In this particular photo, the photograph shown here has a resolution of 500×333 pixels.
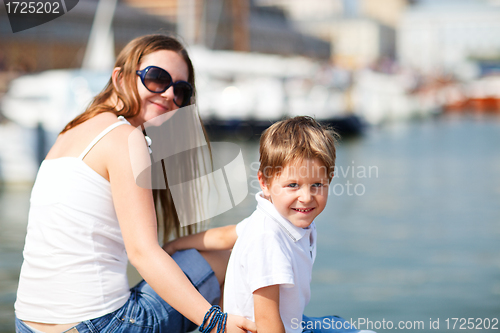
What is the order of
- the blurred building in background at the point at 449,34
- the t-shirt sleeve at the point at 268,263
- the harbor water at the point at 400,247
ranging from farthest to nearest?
the blurred building in background at the point at 449,34 → the harbor water at the point at 400,247 → the t-shirt sleeve at the point at 268,263

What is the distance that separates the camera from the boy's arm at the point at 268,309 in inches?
60.2

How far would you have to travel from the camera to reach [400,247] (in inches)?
206

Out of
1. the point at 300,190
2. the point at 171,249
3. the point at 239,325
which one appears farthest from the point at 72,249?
the point at 300,190

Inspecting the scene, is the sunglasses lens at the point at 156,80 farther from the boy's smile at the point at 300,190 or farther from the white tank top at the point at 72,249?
the boy's smile at the point at 300,190

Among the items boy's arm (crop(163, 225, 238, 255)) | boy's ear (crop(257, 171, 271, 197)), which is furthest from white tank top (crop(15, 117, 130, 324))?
boy's ear (crop(257, 171, 271, 197))

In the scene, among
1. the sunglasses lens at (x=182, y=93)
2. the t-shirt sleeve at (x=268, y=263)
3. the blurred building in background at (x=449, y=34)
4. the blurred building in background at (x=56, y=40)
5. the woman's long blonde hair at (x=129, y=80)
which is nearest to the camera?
the t-shirt sleeve at (x=268, y=263)

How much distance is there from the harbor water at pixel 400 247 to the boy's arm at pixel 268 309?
198 centimetres

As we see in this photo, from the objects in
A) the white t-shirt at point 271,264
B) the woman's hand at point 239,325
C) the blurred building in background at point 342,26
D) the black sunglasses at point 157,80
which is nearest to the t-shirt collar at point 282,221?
the white t-shirt at point 271,264

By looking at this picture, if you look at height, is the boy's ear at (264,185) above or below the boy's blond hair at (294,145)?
below

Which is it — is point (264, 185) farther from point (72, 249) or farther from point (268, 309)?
point (72, 249)

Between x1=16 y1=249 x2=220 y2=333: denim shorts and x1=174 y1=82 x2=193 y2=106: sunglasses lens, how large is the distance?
1.66ft

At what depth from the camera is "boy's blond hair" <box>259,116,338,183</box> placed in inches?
62.0

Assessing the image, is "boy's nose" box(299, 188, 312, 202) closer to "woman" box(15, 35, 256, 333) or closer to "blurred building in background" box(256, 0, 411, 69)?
"woman" box(15, 35, 256, 333)

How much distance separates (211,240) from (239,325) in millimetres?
376
